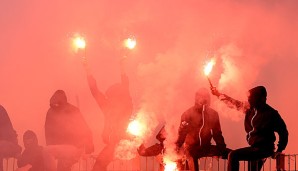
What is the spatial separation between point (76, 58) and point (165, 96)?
7075 millimetres

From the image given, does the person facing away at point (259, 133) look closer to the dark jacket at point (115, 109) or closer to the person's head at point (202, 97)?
the person's head at point (202, 97)

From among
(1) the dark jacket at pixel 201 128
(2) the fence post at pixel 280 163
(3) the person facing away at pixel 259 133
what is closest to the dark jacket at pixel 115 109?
(1) the dark jacket at pixel 201 128

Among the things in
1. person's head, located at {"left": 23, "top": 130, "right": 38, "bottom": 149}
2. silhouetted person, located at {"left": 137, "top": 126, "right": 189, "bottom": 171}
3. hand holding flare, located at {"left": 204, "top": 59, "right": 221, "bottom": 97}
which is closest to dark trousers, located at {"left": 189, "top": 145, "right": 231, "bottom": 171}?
silhouetted person, located at {"left": 137, "top": 126, "right": 189, "bottom": 171}

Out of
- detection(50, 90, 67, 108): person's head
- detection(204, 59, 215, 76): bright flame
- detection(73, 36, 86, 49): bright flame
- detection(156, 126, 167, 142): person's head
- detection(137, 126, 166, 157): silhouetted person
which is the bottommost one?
detection(137, 126, 166, 157): silhouetted person

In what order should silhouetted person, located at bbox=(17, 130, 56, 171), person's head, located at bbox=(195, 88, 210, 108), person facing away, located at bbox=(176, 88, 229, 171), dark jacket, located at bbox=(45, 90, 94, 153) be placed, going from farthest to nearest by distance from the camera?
dark jacket, located at bbox=(45, 90, 94, 153) < silhouetted person, located at bbox=(17, 130, 56, 171) < person's head, located at bbox=(195, 88, 210, 108) < person facing away, located at bbox=(176, 88, 229, 171)

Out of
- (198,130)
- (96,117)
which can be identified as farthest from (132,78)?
(198,130)

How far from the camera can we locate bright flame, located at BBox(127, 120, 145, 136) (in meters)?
14.4

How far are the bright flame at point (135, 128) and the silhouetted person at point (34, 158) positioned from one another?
209cm

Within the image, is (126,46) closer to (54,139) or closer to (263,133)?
(54,139)

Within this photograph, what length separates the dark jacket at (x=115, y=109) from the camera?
1387 cm

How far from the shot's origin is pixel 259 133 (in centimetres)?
1078

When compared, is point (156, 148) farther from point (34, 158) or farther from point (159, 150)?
point (34, 158)

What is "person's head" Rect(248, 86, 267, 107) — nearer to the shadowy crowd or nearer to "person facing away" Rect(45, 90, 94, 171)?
the shadowy crowd

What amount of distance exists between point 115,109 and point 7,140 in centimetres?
292
